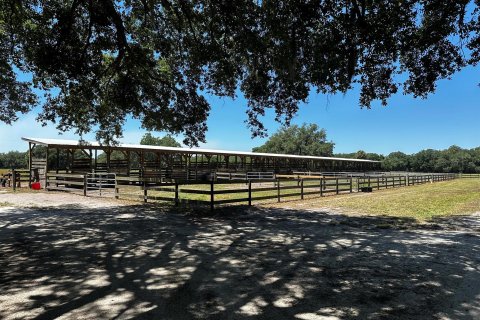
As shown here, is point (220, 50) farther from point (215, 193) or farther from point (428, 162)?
point (428, 162)

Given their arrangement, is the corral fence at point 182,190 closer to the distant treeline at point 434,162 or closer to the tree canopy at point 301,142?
the tree canopy at point 301,142

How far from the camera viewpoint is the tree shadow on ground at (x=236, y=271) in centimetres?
393

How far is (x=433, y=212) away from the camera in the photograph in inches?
509

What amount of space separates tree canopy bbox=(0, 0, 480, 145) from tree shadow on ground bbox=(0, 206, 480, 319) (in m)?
4.37

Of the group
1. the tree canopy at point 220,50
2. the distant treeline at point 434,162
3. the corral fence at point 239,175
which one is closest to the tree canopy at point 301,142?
the distant treeline at point 434,162

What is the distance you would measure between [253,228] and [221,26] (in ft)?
20.2

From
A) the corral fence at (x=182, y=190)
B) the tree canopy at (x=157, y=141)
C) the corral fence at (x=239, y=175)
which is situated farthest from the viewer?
the tree canopy at (x=157, y=141)

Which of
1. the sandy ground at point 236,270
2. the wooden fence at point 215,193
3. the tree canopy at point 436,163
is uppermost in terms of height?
the tree canopy at point 436,163

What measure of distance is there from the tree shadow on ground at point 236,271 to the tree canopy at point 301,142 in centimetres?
9523

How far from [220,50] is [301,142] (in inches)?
3915

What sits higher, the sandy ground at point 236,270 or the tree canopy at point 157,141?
the tree canopy at point 157,141

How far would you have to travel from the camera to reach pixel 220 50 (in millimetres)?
10359

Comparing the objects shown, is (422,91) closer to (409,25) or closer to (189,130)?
(409,25)

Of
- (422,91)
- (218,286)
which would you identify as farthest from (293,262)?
(422,91)
